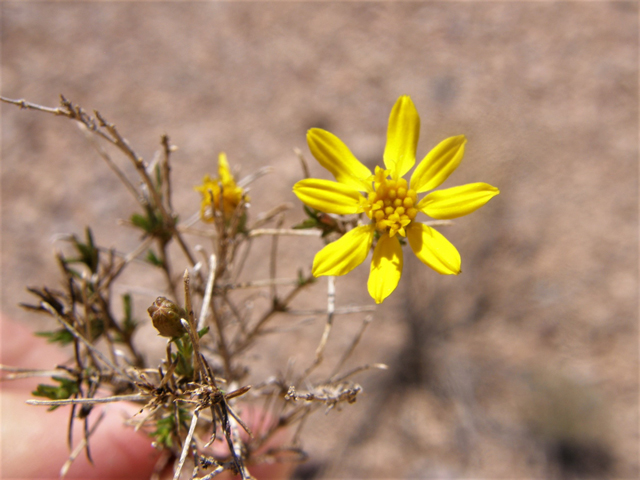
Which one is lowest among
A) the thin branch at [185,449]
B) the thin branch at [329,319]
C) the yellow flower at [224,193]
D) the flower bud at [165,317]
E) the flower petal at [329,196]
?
the thin branch at [185,449]

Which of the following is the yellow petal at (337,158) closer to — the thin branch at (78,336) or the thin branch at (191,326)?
the thin branch at (191,326)

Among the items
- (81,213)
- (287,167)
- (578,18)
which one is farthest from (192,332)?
(578,18)

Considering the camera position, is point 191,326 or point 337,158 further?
point 337,158

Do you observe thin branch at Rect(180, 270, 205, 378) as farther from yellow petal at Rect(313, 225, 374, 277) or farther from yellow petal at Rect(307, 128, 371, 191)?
yellow petal at Rect(307, 128, 371, 191)

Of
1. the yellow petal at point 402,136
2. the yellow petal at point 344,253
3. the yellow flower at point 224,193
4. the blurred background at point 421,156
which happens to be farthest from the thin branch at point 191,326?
the blurred background at point 421,156

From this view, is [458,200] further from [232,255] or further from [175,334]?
[175,334]

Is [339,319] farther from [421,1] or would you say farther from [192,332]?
[421,1]

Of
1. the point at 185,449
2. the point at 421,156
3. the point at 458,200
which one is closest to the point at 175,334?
the point at 185,449
